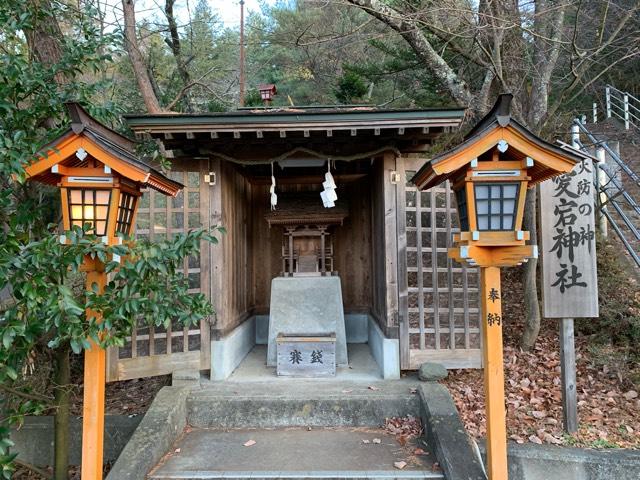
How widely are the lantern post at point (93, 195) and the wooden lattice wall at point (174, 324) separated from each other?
1914mm

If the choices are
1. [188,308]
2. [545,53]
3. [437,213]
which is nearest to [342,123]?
[437,213]

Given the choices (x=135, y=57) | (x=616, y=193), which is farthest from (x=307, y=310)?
(x=616, y=193)

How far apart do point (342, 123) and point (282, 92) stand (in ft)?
41.8

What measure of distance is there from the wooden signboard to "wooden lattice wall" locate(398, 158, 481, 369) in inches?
52.6

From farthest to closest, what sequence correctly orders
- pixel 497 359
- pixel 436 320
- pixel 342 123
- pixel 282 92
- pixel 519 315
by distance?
1. pixel 282 92
2. pixel 519 315
3. pixel 436 320
4. pixel 342 123
5. pixel 497 359

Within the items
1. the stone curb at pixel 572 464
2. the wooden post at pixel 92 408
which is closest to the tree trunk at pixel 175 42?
the wooden post at pixel 92 408

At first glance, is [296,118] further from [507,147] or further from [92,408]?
[92,408]

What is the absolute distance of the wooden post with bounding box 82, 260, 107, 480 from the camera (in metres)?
3.66

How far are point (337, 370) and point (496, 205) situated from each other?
13.2ft

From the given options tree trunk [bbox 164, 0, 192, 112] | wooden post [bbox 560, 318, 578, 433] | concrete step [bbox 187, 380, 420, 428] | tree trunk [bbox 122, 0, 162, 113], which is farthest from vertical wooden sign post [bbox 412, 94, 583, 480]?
tree trunk [bbox 164, 0, 192, 112]

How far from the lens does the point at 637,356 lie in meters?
5.80

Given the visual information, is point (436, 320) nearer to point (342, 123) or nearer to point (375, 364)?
point (375, 364)

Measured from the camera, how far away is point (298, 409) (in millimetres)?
5180

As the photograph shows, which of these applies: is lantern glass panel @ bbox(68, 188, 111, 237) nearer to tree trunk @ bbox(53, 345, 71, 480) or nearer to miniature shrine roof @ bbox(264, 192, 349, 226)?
tree trunk @ bbox(53, 345, 71, 480)
